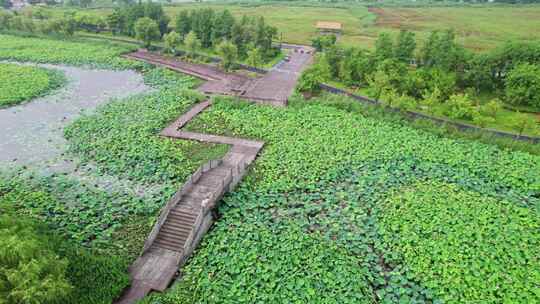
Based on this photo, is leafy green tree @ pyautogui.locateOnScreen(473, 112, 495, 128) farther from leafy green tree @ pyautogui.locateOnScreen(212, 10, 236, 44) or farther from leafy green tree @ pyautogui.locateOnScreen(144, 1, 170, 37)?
leafy green tree @ pyautogui.locateOnScreen(144, 1, 170, 37)

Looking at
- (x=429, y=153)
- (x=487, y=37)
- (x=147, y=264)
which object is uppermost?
(x=487, y=37)

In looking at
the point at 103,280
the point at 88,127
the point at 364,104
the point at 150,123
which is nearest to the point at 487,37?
the point at 364,104

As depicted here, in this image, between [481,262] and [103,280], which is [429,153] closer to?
[481,262]

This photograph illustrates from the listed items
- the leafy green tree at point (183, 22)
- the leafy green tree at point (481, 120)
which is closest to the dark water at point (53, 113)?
the leafy green tree at point (183, 22)

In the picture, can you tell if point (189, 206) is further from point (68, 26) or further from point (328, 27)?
point (328, 27)

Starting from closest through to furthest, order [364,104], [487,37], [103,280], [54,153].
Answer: [103,280], [54,153], [364,104], [487,37]

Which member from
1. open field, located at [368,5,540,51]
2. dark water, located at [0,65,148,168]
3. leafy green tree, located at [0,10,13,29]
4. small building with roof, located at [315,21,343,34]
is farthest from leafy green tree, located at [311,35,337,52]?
leafy green tree, located at [0,10,13,29]
